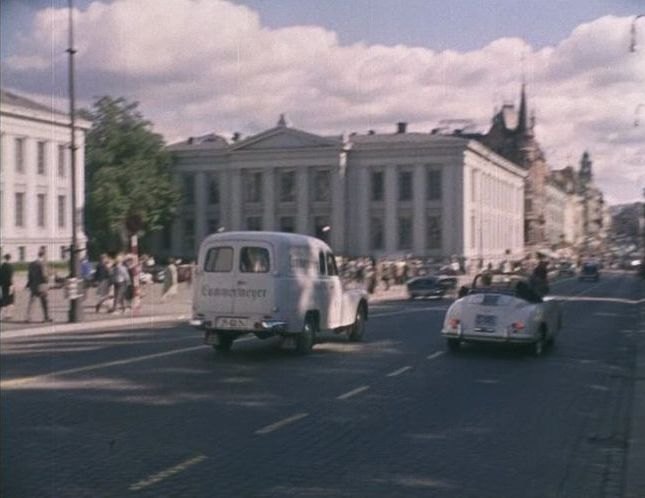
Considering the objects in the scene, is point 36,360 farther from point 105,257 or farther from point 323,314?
point 105,257

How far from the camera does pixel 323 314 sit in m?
20.1

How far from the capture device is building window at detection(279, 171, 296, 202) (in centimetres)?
2235

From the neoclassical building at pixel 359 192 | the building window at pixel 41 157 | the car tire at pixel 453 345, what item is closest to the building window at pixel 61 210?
the building window at pixel 41 157

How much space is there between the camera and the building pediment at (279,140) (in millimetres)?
21391

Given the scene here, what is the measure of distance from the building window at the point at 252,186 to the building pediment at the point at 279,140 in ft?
1.72

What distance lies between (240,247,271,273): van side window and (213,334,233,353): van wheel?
1367mm

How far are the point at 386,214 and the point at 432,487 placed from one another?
591 inches

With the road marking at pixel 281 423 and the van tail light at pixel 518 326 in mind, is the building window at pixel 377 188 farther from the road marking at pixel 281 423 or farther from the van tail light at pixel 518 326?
the road marking at pixel 281 423

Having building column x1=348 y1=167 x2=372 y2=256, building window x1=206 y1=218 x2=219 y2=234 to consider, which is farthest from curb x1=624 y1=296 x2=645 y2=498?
building window x1=206 y1=218 x2=219 y2=234

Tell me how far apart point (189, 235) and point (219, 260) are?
514 cm

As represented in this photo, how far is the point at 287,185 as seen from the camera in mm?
22578

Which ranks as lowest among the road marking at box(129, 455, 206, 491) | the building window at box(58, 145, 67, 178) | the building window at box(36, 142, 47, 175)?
the road marking at box(129, 455, 206, 491)

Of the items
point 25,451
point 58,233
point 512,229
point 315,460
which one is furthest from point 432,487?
point 512,229

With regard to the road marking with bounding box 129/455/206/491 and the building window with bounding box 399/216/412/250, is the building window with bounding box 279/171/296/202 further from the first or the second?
the road marking with bounding box 129/455/206/491
